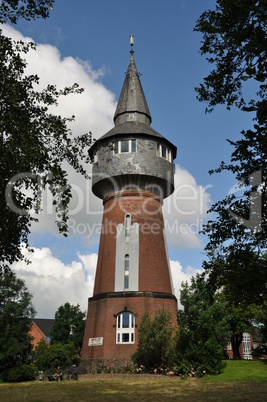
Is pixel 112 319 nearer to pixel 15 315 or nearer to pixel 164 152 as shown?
pixel 15 315

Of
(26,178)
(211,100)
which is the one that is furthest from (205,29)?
(26,178)

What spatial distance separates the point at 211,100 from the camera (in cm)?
935

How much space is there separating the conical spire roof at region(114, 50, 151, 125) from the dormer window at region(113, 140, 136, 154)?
3949 millimetres

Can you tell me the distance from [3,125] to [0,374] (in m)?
24.3

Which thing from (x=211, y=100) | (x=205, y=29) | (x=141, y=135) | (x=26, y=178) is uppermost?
(x=141, y=135)

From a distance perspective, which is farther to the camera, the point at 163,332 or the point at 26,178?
the point at 163,332

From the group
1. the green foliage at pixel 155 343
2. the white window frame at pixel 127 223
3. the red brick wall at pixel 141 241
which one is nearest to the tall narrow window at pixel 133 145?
the red brick wall at pixel 141 241

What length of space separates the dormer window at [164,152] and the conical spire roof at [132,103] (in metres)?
3.78

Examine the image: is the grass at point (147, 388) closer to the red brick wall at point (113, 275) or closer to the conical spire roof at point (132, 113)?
the red brick wall at point (113, 275)

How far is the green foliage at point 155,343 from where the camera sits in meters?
24.9

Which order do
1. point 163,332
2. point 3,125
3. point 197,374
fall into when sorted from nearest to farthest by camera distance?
1. point 3,125
2. point 197,374
3. point 163,332

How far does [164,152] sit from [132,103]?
6140mm

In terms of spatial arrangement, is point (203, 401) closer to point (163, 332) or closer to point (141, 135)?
point (163, 332)

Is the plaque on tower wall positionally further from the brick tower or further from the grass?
the grass
